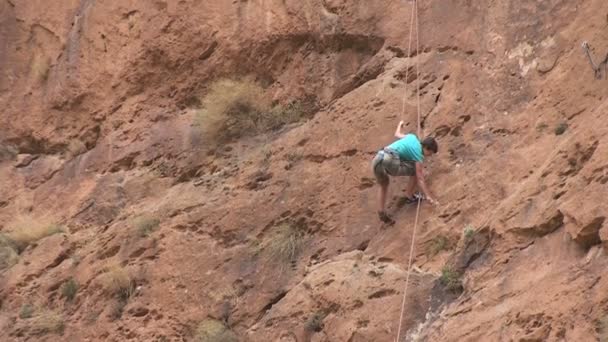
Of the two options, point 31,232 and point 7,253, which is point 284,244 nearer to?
point 31,232

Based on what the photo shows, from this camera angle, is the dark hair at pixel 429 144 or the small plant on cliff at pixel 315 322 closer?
the small plant on cliff at pixel 315 322

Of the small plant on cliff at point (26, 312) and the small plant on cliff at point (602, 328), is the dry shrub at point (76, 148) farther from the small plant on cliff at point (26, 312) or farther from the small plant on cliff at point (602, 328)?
the small plant on cliff at point (602, 328)

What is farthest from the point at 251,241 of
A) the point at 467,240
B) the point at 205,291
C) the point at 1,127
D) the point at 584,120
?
the point at 1,127

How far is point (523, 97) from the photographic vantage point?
11477mm

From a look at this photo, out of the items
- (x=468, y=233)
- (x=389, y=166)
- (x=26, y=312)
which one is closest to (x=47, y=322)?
(x=26, y=312)

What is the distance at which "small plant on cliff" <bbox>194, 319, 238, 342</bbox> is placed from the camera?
11250mm

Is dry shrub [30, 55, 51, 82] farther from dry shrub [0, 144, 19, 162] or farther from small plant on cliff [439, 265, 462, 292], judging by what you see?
small plant on cliff [439, 265, 462, 292]

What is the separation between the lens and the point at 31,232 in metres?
14.1

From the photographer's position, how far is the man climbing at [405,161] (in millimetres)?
11156

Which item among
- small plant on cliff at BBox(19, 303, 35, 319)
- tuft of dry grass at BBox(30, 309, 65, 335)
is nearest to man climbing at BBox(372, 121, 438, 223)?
tuft of dry grass at BBox(30, 309, 65, 335)

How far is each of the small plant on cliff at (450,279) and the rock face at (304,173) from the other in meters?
0.03

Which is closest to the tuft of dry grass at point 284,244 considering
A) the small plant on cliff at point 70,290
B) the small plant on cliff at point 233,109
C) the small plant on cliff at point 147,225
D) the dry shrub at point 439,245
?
the small plant on cliff at point 147,225

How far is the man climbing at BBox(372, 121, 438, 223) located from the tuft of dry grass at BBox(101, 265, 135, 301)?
10.0 feet

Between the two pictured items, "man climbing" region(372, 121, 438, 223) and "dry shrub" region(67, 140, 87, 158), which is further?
"dry shrub" region(67, 140, 87, 158)
